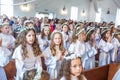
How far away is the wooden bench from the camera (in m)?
3.43

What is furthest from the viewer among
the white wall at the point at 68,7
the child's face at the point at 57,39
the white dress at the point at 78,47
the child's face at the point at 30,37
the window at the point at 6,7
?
the white wall at the point at 68,7

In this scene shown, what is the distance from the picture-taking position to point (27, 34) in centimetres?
333

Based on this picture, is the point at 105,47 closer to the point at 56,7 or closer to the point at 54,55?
the point at 54,55

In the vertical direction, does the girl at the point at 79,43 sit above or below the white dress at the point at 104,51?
above

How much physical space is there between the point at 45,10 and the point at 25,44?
13799 millimetres

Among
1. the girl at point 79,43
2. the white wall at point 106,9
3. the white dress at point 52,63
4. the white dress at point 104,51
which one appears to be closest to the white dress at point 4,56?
the white dress at point 52,63

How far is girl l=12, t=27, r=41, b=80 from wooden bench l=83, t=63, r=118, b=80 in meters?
0.85

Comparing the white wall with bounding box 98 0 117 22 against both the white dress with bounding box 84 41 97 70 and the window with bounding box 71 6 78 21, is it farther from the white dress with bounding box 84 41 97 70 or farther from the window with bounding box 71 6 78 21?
the white dress with bounding box 84 41 97 70

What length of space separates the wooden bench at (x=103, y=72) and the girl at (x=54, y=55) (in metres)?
0.55

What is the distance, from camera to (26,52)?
320 centimetres

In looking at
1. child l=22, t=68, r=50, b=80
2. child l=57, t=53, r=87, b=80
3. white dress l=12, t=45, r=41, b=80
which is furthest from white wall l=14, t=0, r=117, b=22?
child l=22, t=68, r=50, b=80

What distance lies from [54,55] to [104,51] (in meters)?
1.72

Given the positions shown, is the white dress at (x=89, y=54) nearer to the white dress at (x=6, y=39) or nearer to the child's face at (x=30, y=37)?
the child's face at (x=30, y=37)

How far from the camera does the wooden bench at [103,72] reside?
3.43m
